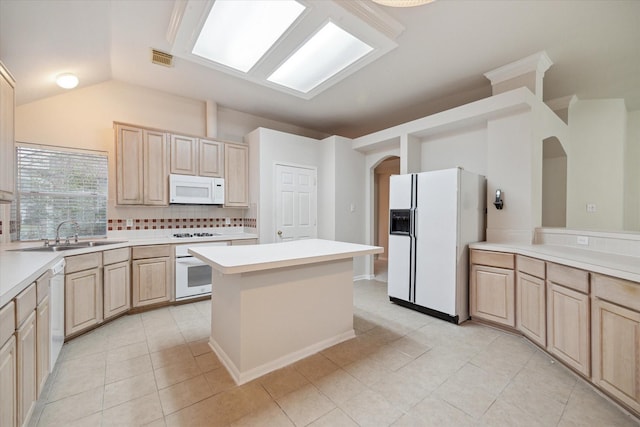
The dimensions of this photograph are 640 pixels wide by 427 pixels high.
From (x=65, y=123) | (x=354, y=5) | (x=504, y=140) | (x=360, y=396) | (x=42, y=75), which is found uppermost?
(x=354, y=5)

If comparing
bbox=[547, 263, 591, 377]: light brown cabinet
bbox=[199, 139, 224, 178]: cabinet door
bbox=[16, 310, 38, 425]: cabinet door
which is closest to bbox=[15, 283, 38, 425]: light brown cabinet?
bbox=[16, 310, 38, 425]: cabinet door

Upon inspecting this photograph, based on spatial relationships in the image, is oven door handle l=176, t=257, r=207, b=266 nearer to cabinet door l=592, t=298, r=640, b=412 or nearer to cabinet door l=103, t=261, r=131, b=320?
cabinet door l=103, t=261, r=131, b=320

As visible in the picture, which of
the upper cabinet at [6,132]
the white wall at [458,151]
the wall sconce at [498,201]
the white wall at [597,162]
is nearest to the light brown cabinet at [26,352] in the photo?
→ the upper cabinet at [6,132]

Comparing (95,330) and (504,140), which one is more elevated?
(504,140)

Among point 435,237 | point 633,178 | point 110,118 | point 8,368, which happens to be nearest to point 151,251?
point 110,118

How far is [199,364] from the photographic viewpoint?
2.09m

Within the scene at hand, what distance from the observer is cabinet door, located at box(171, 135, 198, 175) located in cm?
358

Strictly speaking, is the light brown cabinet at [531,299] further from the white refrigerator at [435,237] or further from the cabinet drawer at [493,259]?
the white refrigerator at [435,237]

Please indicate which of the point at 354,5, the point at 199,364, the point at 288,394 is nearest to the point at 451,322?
the point at 288,394

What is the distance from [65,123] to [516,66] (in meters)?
5.22

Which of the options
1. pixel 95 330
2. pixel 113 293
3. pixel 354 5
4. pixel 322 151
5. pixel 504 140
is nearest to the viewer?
pixel 354 5

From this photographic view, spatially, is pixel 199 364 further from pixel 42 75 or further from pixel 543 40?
pixel 543 40

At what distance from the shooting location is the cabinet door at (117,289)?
9.06ft

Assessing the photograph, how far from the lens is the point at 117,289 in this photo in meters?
2.88
